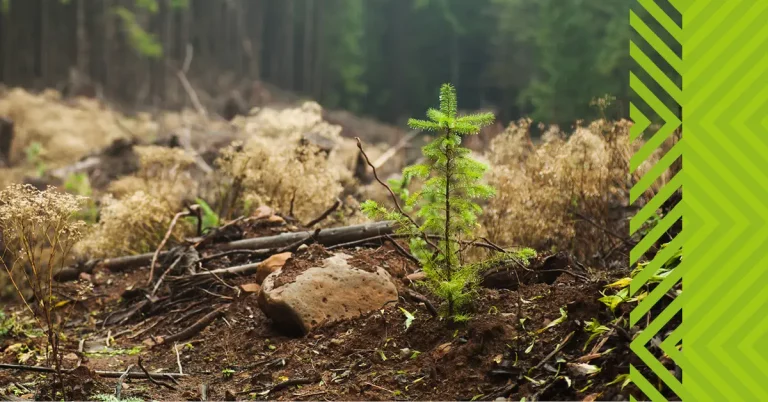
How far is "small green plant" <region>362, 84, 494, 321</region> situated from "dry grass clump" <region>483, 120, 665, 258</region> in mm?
3089

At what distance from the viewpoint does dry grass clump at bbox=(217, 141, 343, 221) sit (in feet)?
28.3

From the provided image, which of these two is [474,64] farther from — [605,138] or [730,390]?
[730,390]

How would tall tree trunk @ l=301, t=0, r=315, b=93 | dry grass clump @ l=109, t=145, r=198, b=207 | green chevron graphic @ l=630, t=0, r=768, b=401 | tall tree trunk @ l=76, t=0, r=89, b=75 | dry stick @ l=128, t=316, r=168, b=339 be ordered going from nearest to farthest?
green chevron graphic @ l=630, t=0, r=768, b=401 → dry stick @ l=128, t=316, r=168, b=339 → dry grass clump @ l=109, t=145, r=198, b=207 → tall tree trunk @ l=76, t=0, r=89, b=75 → tall tree trunk @ l=301, t=0, r=315, b=93

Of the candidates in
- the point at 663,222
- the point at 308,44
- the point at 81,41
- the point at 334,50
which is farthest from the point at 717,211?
the point at 308,44

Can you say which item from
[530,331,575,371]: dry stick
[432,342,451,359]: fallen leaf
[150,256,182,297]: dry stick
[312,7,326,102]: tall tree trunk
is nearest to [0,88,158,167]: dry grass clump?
[150,256,182,297]: dry stick

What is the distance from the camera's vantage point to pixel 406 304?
4.61 m

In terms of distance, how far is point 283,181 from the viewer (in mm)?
8781

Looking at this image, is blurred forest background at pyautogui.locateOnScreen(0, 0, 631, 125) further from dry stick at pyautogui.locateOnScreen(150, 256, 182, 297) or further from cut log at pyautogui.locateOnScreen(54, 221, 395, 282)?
dry stick at pyautogui.locateOnScreen(150, 256, 182, 297)

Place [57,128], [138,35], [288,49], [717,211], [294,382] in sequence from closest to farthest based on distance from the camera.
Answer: [717,211] < [294,382] < [57,128] < [138,35] < [288,49]

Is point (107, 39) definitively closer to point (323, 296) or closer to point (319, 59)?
point (319, 59)

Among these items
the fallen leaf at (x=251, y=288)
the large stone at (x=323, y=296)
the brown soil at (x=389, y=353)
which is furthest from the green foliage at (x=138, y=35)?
the large stone at (x=323, y=296)

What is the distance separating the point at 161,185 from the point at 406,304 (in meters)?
6.16

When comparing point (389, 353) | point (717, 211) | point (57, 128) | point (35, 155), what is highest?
point (717, 211)

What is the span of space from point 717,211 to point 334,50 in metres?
37.6
